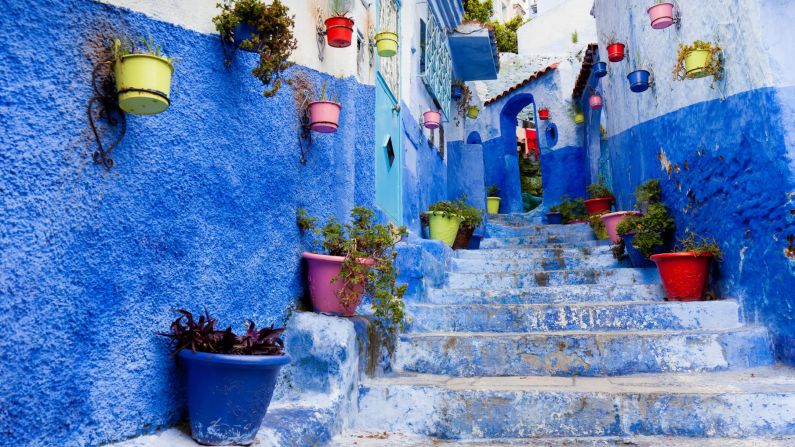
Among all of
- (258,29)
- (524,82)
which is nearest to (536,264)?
(258,29)

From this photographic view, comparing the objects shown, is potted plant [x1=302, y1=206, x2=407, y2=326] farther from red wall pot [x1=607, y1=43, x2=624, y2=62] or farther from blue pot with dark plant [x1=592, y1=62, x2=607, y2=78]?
blue pot with dark plant [x1=592, y1=62, x2=607, y2=78]

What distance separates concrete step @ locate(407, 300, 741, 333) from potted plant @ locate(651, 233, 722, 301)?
1.10 ft

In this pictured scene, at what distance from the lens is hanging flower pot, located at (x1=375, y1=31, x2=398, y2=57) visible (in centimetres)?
579

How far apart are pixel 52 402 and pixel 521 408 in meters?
2.38

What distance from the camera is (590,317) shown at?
488 cm

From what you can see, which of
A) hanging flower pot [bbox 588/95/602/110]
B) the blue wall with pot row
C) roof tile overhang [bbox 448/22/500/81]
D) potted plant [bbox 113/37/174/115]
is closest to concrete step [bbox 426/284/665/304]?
the blue wall with pot row

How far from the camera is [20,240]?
2.08 metres

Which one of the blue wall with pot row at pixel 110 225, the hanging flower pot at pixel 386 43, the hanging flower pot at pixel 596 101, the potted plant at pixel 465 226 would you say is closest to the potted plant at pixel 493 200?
the hanging flower pot at pixel 596 101

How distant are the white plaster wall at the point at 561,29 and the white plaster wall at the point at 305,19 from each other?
45.7 feet

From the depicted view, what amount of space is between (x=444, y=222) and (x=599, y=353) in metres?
4.18

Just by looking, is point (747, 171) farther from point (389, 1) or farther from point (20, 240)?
point (20, 240)

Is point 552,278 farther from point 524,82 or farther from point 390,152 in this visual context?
point 524,82

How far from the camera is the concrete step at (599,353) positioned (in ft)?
13.8

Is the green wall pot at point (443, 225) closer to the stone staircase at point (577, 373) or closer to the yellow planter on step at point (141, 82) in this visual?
the stone staircase at point (577, 373)
